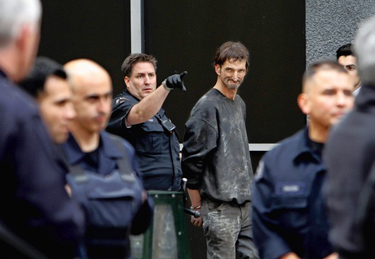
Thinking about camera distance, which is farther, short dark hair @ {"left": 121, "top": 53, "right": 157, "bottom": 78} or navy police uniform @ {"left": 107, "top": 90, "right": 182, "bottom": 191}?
short dark hair @ {"left": 121, "top": 53, "right": 157, "bottom": 78}

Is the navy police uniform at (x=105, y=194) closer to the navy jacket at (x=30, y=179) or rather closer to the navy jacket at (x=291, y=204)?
the navy jacket at (x=291, y=204)

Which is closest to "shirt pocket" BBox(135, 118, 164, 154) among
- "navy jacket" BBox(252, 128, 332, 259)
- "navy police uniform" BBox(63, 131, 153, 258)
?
"navy jacket" BBox(252, 128, 332, 259)

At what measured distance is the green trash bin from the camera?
6.16 meters

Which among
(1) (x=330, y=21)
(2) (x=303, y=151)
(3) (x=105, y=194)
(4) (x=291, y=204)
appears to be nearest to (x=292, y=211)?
(4) (x=291, y=204)

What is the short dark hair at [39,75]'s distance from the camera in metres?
3.71

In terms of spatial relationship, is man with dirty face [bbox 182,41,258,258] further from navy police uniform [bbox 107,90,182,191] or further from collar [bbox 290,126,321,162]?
collar [bbox 290,126,321,162]

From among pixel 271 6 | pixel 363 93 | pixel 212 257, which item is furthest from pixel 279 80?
pixel 363 93

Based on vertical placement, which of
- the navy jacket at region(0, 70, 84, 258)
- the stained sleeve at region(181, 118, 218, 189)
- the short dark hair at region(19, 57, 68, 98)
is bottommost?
the stained sleeve at region(181, 118, 218, 189)

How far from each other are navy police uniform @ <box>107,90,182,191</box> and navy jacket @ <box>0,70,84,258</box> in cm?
386

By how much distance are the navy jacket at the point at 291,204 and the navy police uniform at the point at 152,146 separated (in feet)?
7.36

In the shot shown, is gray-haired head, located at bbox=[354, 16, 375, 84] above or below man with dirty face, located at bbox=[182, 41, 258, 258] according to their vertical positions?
above

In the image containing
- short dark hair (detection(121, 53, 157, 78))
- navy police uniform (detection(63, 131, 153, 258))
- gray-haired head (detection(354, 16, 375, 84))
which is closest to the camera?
gray-haired head (detection(354, 16, 375, 84))

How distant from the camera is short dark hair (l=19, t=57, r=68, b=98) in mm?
3706

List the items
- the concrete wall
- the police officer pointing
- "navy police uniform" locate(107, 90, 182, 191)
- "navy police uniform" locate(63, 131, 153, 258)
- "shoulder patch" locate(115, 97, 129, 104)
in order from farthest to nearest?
the concrete wall, "shoulder patch" locate(115, 97, 129, 104), "navy police uniform" locate(107, 90, 182, 191), the police officer pointing, "navy police uniform" locate(63, 131, 153, 258)
